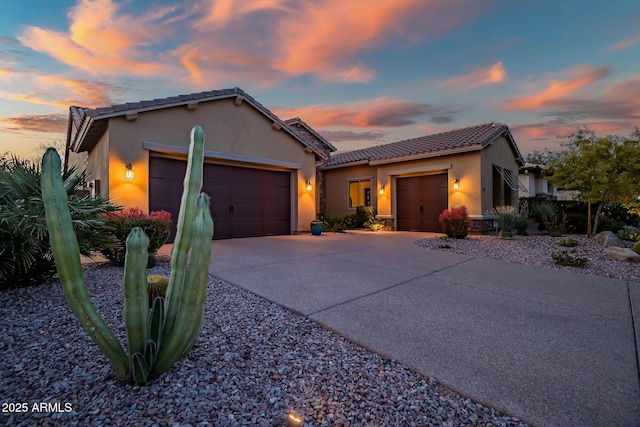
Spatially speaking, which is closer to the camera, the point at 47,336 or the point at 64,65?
the point at 47,336

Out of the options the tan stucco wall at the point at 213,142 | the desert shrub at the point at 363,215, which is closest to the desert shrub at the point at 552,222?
the desert shrub at the point at 363,215

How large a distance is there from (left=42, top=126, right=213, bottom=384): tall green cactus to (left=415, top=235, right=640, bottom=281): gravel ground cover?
700 cm

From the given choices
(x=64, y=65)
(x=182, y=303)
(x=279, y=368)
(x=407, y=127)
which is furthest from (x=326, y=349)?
(x=407, y=127)

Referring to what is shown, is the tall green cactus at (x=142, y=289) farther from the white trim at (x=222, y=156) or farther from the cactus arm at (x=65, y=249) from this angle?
the white trim at (x=222, y=156)

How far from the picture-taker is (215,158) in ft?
31.9

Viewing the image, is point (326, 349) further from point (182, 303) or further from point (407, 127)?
point (407, 127)

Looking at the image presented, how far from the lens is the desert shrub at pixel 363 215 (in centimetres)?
1448

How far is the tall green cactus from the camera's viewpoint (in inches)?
66.4

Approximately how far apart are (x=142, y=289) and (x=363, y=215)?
13.2 m

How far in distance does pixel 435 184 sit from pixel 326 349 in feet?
39.2

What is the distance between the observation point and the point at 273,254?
7.16 meters

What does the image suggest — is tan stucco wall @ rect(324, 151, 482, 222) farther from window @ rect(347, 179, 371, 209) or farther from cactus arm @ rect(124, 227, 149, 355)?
cactus arm @ rect(124, 227, 149, 355)

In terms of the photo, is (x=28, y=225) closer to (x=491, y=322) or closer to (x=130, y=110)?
(x=130, y=110)

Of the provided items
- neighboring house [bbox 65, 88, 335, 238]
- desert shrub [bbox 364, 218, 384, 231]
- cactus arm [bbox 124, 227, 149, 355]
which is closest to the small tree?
desert shrub [bbox 364, 218, 384, 231]
